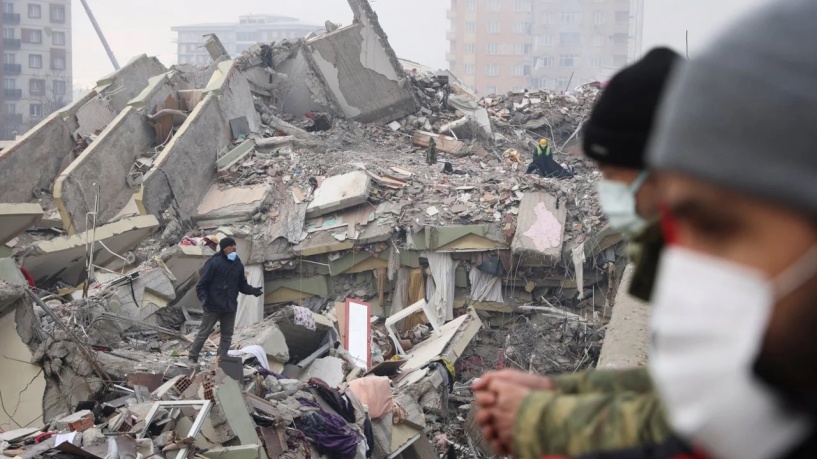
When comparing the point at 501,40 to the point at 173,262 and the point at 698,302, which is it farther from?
the point at 698,302

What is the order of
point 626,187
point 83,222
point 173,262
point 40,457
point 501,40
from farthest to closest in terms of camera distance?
point 501,40 < point 83,222 < point 173,262 < point 40,457 < point 626,187

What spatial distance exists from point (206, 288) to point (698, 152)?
29.6 ft

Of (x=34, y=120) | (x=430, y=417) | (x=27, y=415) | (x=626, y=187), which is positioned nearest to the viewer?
(x=626, y=187)

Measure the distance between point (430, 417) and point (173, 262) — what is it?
166 inches

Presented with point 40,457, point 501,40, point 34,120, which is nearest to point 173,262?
point 40,457

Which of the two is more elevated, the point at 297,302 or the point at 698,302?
the point at 698,302

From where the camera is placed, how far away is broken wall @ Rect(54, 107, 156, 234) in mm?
14031

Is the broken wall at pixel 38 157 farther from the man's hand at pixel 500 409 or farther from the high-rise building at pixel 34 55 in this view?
the high-rise building at pixel 34 55

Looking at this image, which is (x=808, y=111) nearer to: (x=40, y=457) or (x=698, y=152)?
(x=698, y=152)

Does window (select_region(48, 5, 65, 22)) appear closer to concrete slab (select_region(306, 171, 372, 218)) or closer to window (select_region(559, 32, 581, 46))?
window (select_region(559, 32, 581, 46))

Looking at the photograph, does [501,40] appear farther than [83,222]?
Yes

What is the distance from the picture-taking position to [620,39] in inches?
2729

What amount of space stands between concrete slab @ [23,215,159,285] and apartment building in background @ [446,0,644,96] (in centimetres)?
5491

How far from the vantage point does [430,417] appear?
11281 mm
